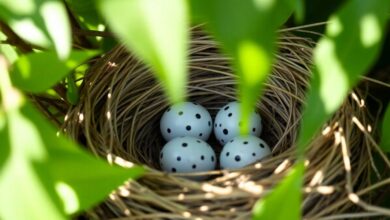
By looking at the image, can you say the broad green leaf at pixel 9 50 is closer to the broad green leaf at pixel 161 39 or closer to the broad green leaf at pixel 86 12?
the broad green leaf at pixel 86 12

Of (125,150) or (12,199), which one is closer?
(12,199)

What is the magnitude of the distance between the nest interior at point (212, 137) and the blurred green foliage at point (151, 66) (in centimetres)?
18

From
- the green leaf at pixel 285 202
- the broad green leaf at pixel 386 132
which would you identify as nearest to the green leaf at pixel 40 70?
the green leaf at pixel 285 202

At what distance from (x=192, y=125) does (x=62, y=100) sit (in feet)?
0.51

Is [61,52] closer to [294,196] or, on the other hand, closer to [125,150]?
[294,196]

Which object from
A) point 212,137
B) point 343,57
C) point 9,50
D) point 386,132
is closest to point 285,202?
point 343,57

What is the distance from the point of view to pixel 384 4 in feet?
1.18

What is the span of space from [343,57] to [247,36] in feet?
0.32

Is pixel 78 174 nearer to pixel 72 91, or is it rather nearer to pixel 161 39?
pixel 161 39

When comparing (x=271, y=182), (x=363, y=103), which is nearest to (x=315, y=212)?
(x=271, y=182)

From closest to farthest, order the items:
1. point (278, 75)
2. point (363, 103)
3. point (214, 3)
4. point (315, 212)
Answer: point (214, 3)
point (315, 212)
point (363, 103)
point (278, 75)

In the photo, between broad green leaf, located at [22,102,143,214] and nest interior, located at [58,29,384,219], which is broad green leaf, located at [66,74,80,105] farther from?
broad green leaf, located at [22,102,143,214]

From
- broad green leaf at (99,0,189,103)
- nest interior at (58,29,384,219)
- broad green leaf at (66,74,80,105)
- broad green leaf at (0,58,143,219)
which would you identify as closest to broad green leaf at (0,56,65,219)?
broad green leaf at (0,58,143,219)

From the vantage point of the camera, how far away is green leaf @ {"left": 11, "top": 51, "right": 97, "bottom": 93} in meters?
0.43
